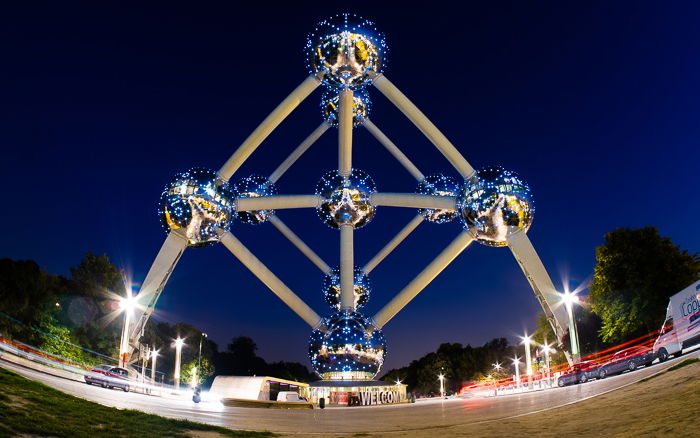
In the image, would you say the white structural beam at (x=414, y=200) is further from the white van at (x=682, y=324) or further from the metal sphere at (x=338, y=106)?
the white van at (x=682, y=324)

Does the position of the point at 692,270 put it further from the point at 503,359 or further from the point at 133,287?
the point at 503,359

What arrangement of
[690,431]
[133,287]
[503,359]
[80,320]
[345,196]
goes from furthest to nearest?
[503,359]
[80,320]
[345,196]
[133,287]
[690,431]

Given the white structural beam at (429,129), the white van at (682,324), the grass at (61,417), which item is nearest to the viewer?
the grass at (61,417)

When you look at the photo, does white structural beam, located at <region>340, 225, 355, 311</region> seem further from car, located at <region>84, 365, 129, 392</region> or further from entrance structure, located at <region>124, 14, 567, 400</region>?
car, located at <region>84, 365, 129, 392</region>

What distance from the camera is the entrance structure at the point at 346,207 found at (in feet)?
40.5

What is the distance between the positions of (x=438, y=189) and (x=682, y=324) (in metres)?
8.03

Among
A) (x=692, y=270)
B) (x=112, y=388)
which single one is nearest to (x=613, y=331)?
(x=692, y=270)

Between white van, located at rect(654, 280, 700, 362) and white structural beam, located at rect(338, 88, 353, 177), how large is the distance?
8.79 meters

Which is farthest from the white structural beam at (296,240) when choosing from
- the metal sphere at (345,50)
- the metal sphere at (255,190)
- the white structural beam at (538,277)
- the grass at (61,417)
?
the grass at (61,417)

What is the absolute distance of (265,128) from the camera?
12.9 meters

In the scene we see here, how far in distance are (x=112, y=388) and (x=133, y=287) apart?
264 inches

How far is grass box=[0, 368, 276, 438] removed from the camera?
162 inches

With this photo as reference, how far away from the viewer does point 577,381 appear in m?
13.7

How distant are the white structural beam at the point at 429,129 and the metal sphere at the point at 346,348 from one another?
484 centimetres
